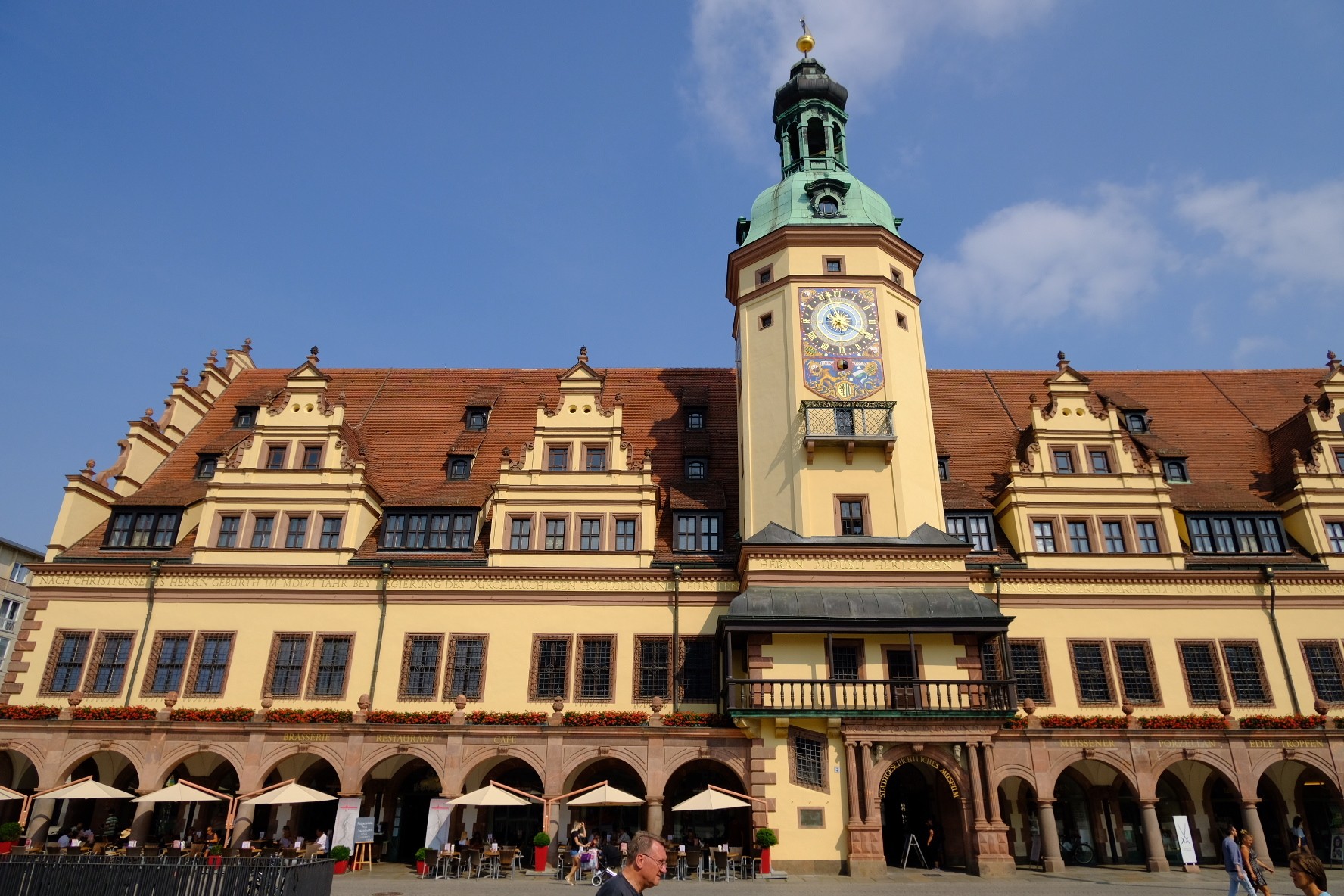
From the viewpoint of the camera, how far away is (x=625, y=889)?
18.6 ft

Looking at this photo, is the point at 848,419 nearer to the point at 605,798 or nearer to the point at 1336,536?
the point at 605,798

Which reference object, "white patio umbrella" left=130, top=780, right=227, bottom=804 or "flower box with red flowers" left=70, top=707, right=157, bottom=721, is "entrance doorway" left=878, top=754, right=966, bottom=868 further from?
"flower box with red flowers" left=70, top=707, right=157, bottom=721

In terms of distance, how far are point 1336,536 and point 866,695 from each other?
17.1m

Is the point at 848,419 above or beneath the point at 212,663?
above

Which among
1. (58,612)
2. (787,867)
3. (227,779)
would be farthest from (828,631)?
(58,612)

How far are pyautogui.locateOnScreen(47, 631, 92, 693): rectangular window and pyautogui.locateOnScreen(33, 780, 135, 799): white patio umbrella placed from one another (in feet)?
12.3

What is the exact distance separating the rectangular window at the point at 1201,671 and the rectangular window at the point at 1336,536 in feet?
18.2

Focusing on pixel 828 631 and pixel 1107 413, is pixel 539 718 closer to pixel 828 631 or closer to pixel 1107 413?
pixel 828 631

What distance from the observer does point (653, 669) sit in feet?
89.0

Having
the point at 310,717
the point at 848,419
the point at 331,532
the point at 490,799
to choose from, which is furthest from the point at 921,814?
the point at 331,532

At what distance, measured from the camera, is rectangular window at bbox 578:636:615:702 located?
26906mm

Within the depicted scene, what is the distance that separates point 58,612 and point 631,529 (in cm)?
1821

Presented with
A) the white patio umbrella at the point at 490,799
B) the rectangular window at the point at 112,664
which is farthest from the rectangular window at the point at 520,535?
the rectangular window at the point at 112,664

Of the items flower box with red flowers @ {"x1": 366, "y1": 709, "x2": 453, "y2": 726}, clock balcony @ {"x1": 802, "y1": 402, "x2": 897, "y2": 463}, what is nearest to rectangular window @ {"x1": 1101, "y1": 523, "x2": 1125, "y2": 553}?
clock balcony @ {"x1": 802, "y1": 402, "x2": 897, "y2": 463}
